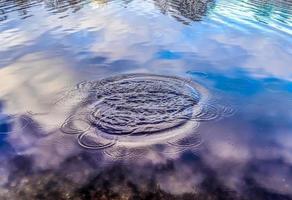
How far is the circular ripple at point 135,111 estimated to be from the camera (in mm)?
9602

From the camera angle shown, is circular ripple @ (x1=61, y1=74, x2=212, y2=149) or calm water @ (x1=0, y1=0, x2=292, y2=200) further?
circular ripple @ (x1=61, y1=74, x2=212, y2=149)

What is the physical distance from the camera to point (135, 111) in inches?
415

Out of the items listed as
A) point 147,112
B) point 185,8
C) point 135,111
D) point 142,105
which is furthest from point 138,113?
point 185,8

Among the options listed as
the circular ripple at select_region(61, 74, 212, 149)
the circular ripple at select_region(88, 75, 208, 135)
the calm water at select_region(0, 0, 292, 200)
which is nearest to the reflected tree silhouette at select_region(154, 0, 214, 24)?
the calm water at select_region(0, 0, 292, 200)

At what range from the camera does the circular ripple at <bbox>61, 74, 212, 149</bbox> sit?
9602mm

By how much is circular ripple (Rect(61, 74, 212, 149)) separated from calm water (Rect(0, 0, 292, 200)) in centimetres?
4

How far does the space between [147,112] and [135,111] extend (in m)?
0.37

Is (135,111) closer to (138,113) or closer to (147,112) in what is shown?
(138,113)

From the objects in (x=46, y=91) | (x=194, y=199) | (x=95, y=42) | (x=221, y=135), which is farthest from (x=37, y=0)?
(x=194, y=199)

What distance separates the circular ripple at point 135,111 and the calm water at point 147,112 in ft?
0.12

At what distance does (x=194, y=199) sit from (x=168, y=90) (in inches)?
195

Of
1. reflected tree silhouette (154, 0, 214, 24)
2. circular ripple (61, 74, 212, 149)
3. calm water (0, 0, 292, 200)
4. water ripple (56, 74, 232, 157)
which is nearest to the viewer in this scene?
calm water (0, 0, 292, 200)

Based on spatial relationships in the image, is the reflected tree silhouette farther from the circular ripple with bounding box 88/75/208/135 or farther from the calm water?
the circular ripple with bounding box 88/75/208/135

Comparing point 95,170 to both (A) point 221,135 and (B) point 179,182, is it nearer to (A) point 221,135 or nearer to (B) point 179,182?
(B) point 179,182
